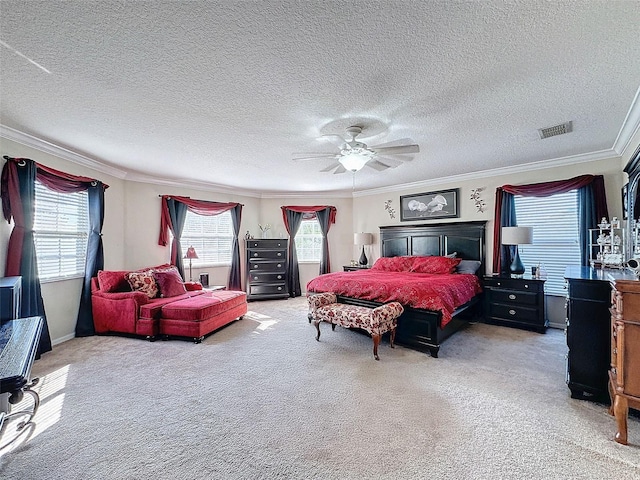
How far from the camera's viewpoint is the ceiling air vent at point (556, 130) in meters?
3.01

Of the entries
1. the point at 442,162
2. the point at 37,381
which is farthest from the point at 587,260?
the point at 37,381

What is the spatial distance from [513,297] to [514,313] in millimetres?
243

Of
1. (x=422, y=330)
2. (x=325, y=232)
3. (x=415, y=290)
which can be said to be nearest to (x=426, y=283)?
(x=415, y=290)

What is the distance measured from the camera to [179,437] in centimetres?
194

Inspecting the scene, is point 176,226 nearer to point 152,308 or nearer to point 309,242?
point 152,308

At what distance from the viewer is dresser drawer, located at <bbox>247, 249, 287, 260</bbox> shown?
6.44m

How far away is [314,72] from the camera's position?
205cm

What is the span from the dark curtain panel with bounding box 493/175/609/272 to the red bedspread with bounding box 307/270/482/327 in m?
1.00

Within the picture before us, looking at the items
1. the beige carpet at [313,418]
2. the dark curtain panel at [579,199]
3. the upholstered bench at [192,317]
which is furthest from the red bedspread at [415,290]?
the upholstered bench at [192,317]

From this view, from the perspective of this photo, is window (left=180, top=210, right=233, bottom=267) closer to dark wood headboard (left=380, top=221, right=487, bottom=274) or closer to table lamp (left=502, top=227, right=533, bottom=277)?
dark wood headboard (left=380, top=221, right=487, bottom=274)

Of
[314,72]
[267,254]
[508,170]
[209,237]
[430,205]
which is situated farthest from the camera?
[267,254]

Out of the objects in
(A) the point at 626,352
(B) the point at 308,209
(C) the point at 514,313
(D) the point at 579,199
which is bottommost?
(C) the point at 514,313

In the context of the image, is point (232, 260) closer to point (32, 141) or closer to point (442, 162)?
point (32, 141)

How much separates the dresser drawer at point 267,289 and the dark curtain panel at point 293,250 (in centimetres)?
36
